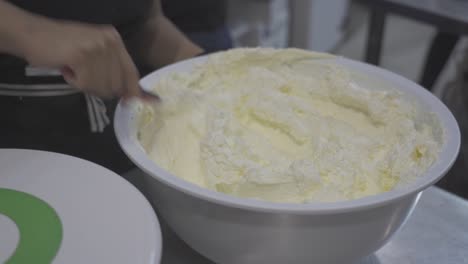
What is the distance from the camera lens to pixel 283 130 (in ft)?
1.97

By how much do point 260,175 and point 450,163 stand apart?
0.19 m

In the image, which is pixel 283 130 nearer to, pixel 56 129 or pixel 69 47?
pixel 69 47

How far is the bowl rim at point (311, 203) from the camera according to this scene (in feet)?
1.37

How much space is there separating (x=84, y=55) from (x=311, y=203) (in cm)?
28

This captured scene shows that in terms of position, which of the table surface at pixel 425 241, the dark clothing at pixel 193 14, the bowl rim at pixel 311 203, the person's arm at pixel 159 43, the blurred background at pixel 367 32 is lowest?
the blurred background at pixel 367 32

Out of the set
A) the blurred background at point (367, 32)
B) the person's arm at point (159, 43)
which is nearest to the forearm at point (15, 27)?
the person's arm at point (159, 43)

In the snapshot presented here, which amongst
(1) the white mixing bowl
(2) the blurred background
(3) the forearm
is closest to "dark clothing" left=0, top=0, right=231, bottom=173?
(3) the forearm

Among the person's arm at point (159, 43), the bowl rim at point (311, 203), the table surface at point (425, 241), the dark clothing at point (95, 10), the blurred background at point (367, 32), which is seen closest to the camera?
the bowl rim at point (311, 203)

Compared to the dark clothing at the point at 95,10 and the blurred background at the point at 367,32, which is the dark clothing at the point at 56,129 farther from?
the blurred background at the point at 367,32

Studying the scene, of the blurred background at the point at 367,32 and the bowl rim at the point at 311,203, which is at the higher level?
the bowl rim at the point at 311,203

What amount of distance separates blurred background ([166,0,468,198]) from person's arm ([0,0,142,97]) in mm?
633

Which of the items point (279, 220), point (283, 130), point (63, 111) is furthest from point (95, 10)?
point (279, 220)

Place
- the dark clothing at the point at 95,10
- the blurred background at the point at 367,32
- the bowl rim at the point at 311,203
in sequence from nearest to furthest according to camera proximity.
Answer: the bowl rim at the point at 311,203, the dark clothing at the point at 95,10, the blurred background at the point at 367,32

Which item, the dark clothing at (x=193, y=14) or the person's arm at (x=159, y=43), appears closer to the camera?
the person's arm at (x=159, y=43)
